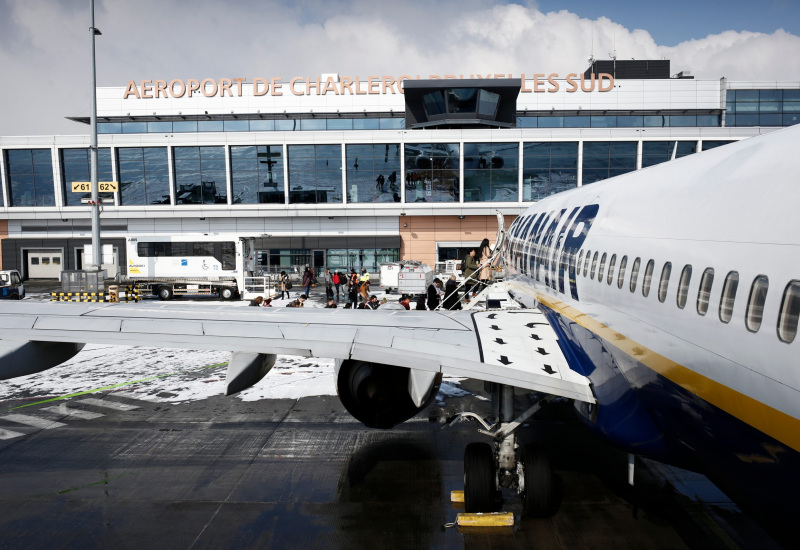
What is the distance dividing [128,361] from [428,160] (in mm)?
33630

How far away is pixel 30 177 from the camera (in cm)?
4972

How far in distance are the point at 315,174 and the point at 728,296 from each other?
152 feet

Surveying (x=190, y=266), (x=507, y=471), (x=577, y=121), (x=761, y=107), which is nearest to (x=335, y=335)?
(x=507, y=471)

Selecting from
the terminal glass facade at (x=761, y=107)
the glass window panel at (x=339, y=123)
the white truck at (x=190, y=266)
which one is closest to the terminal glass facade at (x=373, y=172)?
the glass window panel at (x=339, y=123)

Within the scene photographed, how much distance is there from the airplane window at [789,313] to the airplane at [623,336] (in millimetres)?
12

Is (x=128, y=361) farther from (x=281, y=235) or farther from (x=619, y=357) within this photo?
(x=281, y=235)

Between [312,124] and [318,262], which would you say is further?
[312,124]

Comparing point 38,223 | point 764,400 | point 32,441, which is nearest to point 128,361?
point 32,441

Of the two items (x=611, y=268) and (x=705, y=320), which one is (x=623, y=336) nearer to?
(x=611, y=268)

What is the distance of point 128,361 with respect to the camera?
19.6 meters

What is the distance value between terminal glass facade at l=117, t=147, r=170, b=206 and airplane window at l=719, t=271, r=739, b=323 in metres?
50.3

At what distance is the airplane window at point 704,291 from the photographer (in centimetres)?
530

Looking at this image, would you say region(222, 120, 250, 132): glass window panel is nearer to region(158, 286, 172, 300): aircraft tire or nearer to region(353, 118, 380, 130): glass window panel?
region(353, 118, 380, 130): glass window panel

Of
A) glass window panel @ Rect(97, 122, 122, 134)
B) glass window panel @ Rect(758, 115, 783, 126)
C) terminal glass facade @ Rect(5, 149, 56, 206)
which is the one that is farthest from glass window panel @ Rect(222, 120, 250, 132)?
glass window panel @ Rect(758, 115, 783, 126)
